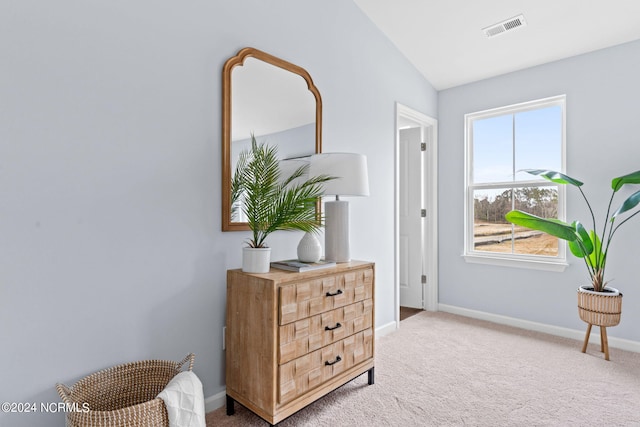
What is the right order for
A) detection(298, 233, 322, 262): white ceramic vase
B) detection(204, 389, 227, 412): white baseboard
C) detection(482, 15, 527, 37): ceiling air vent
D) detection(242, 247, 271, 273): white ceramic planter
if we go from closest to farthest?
detection(242, 247, 271, 273): white ceramic planter, detection(204, 389, 227, 412): white baseboard, detection(298, 233, 322, 262): white ceramic vase, detection(482, 15, 527, 37): ceiling air vent

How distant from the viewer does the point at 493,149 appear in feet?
12.0

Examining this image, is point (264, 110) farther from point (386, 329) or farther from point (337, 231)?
point (386, 329)

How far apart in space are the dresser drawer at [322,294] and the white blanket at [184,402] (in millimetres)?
474

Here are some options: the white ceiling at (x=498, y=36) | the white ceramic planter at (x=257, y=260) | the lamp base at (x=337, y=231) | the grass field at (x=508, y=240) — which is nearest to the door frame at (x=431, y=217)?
the grass field at (x=508, y=240)

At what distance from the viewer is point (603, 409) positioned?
2.00m

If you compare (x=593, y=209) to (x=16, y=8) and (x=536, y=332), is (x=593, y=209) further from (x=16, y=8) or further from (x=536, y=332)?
(x=16, y=8)

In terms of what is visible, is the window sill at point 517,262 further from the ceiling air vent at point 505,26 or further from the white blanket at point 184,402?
the white blanket at point 184,402

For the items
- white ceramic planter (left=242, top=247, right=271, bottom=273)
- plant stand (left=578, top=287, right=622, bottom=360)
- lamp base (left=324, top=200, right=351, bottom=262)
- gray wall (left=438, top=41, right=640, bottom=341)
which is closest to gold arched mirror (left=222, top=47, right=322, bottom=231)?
white ceramic planter (left=242, top=247, right=271, bottom=273)

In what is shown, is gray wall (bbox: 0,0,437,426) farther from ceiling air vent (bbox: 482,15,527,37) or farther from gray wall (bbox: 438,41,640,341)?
gray wall (bbox: 438,41,640,341)

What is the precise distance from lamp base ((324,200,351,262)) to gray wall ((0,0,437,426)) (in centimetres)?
35

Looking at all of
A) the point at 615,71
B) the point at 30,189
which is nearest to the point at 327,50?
the point at 30,189

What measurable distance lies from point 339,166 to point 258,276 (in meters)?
0.81

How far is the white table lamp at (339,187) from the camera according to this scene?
2104 mm

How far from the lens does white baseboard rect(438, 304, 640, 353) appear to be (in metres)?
2.88
